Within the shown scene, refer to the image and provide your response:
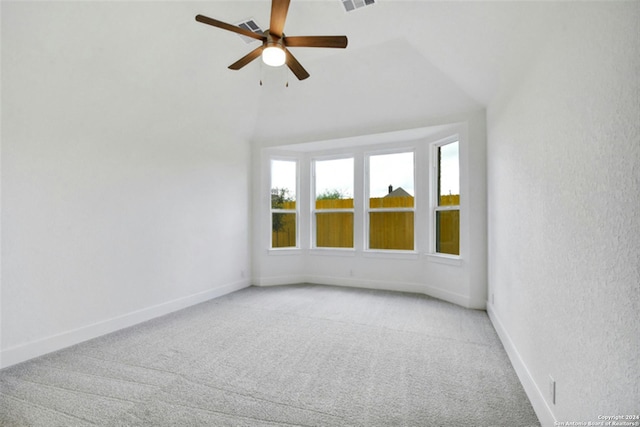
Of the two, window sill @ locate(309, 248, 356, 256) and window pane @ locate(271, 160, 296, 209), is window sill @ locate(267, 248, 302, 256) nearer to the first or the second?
window sill @ locate(309, 248, 356, 256)

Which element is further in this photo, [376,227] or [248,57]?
[376,227]

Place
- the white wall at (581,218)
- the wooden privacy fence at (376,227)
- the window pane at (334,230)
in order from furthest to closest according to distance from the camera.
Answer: the window pane at (334,230), the wooden privacy fence at (376,227), the white wall at (581,218)

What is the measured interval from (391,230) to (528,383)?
3176mm

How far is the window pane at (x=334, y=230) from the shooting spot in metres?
5.45

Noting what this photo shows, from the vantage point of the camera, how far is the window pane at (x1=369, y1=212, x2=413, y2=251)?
501cm

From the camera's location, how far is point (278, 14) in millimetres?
2166

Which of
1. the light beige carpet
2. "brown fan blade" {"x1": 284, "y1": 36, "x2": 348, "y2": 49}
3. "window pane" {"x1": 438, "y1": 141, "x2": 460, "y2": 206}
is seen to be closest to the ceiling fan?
"brown fan blade" {"x1": 284, "y1": 36, "x2": 348, "y2": 49}

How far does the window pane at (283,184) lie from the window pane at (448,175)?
2.55m

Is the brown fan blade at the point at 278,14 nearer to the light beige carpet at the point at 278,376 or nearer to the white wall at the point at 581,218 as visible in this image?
the white wall at the point at 581,218

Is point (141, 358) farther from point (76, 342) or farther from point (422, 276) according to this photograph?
point (422, 276)

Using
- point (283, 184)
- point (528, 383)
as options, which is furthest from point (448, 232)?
point (283, 184)

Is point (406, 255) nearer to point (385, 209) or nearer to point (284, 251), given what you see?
point (385, 209)

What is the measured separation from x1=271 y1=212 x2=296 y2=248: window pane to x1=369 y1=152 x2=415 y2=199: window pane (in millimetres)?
1546

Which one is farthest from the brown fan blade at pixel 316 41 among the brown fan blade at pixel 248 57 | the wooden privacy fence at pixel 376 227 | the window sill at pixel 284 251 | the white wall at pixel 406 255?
the window sill at pixel 284 251
